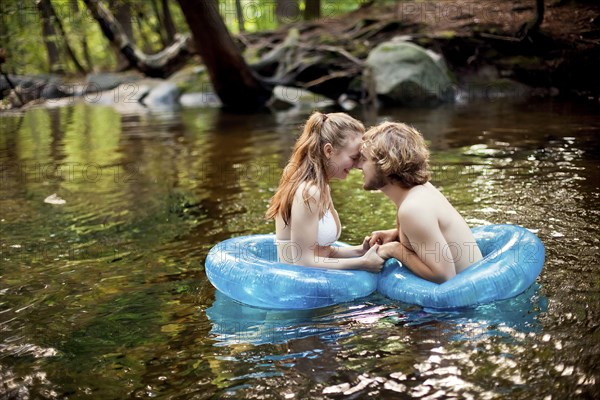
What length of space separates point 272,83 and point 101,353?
11.6 meters

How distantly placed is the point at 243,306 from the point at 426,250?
1090 millimetres

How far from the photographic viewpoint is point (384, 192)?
3.64m

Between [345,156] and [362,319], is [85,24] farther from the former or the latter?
[362,319]

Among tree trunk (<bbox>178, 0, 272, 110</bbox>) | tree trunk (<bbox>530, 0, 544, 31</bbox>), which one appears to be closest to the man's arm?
tree trunk (<bbox>178, 0, 272, 110</bbox>)

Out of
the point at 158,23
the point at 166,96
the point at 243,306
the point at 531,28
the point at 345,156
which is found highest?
the point at 158,23

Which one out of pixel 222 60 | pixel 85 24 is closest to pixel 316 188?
pixel 222 60

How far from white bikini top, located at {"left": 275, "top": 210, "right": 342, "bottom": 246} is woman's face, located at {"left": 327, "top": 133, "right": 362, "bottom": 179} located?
0.91 ft

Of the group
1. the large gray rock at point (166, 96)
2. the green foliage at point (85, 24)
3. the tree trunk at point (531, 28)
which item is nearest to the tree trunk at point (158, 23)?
the green foliage at point (85, 24)

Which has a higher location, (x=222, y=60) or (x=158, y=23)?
(x=158, y=23)

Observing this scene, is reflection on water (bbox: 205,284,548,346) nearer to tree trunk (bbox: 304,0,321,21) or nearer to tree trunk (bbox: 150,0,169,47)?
tree trunk (bbox: 304,0,321,21)

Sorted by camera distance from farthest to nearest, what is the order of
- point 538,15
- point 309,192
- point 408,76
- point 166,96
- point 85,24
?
1. point 85,24
2. point 166,96
3. point 408,76
4. point 538,15
5. point 309,192

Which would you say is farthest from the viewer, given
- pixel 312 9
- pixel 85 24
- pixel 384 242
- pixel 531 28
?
pixel 312 9

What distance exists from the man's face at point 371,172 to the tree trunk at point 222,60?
776cm

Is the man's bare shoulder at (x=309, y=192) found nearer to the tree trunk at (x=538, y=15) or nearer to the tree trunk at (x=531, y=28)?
the tree trunk at (x=538, y=15)
